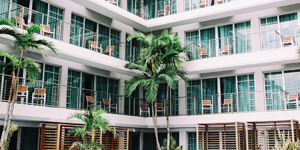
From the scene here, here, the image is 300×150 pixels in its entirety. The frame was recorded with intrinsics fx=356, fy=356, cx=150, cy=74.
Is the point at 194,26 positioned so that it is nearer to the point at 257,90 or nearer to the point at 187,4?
the point at 187,4

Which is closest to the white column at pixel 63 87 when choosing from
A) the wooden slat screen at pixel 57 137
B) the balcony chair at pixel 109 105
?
the wooden slat screen at pixel 57 137

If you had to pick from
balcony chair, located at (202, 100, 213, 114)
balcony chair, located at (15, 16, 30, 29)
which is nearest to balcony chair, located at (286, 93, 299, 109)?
balcony chair, located at (202, 100, 213, 114)

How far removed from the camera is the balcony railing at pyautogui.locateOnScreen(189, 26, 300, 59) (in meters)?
17.7

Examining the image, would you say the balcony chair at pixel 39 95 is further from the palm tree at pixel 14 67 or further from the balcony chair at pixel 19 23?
the palm tree at pixel 14 67

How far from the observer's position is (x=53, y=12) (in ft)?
58.3

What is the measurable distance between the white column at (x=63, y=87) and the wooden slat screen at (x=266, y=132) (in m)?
8.72

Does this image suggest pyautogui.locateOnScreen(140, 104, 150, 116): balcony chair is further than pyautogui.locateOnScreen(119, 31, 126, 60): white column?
No

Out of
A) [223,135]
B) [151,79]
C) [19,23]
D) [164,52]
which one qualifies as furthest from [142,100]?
[19,23]

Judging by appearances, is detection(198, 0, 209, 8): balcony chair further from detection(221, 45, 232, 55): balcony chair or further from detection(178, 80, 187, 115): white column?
detection(178, 80, 187, 115): white column

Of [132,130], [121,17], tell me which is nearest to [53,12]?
[121,17]

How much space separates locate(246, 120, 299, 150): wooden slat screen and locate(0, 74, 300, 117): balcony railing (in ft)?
2.92

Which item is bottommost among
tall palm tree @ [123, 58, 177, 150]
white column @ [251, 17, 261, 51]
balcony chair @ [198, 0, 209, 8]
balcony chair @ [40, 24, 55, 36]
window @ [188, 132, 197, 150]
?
window @ [188, 132, 197, 150]

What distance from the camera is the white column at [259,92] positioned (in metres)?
18.0

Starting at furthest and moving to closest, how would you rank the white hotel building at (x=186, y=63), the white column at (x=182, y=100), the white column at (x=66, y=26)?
the white column at (x=182, y=100), the white column at (x=66, y=26), the white hotel building at (x=186, y=63)
